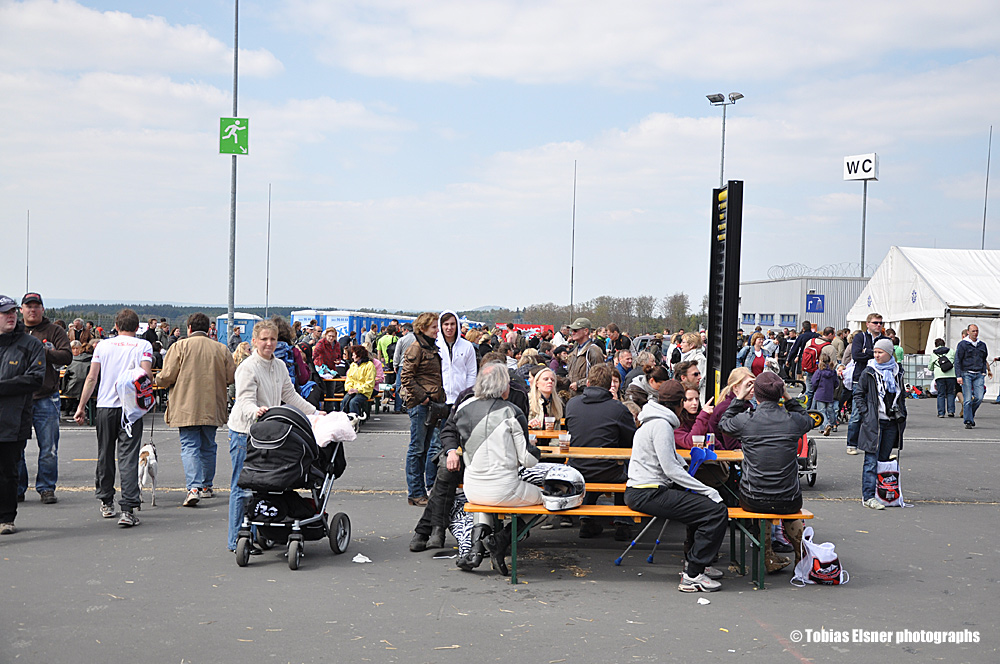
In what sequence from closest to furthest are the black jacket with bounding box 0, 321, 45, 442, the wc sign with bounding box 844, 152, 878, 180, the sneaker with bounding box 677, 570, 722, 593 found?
1. the sneaker with bounding box 677, 570, 722, 593
2. the black jacket with bounding box 0, 321, 45, 442
3. the wc sign with bounding box 844, 152, 878, 180

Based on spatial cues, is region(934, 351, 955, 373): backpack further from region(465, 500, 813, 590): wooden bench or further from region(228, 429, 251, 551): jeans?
region(228, 429, 251, 551): jeans

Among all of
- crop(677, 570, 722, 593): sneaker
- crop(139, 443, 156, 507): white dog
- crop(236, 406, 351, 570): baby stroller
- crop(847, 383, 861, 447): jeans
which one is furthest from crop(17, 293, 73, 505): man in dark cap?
crop(847, 383, 861, 447): jeans

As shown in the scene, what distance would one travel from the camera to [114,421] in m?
8.06

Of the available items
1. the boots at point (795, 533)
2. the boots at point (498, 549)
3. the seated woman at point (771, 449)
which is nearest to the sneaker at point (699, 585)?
the seated woman at point (771, 449)

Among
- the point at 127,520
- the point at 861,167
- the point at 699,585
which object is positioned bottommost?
the point at 127,520

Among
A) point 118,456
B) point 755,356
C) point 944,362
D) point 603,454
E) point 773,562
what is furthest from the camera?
point 755,356

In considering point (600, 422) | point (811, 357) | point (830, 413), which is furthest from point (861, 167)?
point (600, 422)

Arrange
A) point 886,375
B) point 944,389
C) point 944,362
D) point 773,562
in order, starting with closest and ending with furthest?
point 773,562
point 886,375
point 944,362
point 944,389

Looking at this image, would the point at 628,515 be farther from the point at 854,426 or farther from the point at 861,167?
the point at 861,167

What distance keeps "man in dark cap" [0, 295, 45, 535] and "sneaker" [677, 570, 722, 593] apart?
229 inches

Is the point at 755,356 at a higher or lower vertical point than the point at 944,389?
higher

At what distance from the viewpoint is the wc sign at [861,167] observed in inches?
2036

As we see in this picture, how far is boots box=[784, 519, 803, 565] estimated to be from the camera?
6.57 meters

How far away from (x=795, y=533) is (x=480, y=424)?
8.59 ft
